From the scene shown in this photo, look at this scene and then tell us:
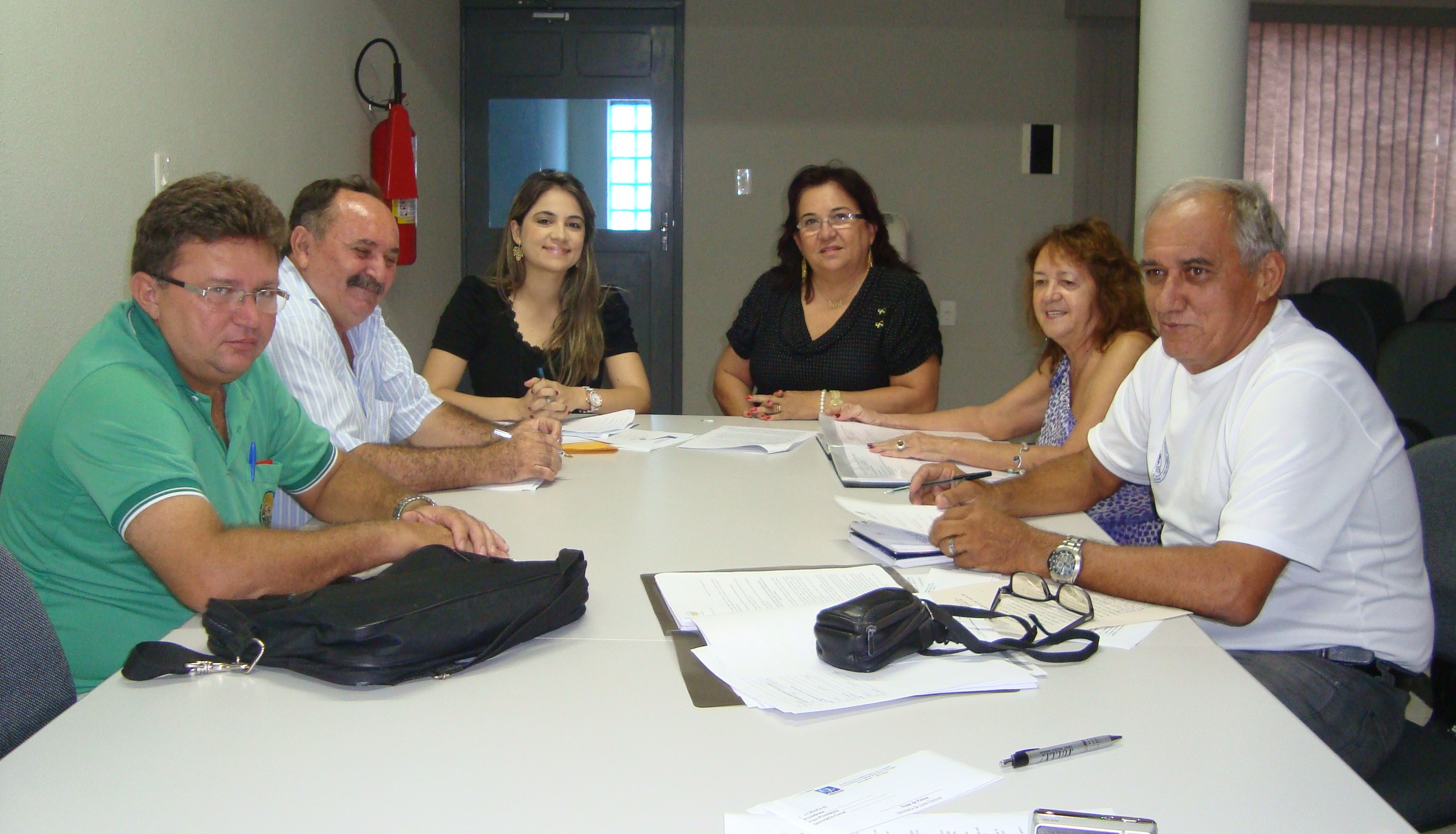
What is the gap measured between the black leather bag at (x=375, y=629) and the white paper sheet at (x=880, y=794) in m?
0.45

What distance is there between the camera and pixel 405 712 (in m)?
1.10

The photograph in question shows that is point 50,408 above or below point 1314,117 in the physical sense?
below

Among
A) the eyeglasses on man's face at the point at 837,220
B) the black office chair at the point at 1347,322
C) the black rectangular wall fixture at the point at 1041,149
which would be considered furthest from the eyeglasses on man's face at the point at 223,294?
the black rectangular wall fixture at the point at 1041,149

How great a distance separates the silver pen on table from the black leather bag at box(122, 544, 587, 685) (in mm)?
582

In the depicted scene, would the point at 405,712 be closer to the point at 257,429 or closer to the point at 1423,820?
the point at 257,429

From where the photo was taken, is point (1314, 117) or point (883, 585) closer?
point (883, 585)

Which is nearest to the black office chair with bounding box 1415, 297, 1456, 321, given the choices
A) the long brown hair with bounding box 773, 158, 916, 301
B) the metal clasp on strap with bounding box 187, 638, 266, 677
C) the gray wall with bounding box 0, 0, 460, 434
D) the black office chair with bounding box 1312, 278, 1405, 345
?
the black office chair with bounding box 1312, 278, 1405, 345

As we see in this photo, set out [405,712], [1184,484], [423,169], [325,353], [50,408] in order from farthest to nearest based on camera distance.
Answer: [423,169] → [325,353] → [1184,484] → [50,408] → [405,712]

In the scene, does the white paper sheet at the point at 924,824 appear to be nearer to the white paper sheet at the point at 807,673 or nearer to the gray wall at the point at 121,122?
the white paper sheet at the point at 807,673

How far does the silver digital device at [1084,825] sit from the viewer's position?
33.1 inches

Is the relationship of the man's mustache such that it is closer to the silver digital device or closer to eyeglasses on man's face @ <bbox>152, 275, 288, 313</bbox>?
eyeglasses on man's face @ <bbox>152, 275, 288, 313</bbox>

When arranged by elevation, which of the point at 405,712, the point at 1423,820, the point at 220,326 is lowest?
the point at 1423,820

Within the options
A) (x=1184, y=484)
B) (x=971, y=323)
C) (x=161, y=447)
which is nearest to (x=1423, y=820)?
(x=1184, y=484)

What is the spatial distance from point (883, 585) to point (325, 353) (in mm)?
1369
